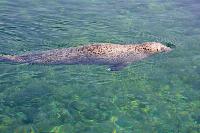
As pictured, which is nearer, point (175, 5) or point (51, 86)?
point (51, 86)

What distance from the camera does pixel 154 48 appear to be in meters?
12.6

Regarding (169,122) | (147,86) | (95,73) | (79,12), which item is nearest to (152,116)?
(169,122)

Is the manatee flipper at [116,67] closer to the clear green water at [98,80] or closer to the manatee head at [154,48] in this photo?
the clear green water at [98,80]

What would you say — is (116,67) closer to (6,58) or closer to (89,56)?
(89,56)

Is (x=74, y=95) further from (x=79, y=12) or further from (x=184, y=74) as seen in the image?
(x=79, y=12)

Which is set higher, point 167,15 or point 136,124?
point 167,15

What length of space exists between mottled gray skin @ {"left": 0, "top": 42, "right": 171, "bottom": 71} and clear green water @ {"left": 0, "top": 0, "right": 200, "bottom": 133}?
276mm

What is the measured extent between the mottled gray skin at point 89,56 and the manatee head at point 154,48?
27 centimetres

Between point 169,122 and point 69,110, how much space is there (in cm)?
219

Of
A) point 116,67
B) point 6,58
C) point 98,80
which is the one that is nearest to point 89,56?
point 116,67

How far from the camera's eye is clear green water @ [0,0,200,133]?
8.20m

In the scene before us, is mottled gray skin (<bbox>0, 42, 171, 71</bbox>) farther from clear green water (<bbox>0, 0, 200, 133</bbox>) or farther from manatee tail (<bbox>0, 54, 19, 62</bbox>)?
clear green water (<bbox>0, 0, 200, 133</bbox>)

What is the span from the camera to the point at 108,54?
11.7 metres

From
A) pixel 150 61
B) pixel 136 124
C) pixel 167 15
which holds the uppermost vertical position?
pixel 167 15
